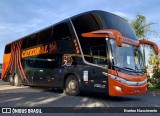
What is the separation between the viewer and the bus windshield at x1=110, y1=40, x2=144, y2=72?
10.6m

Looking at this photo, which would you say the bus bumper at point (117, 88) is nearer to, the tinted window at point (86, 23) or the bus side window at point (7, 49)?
the tinted window at point (86, 23)

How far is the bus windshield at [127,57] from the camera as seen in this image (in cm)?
1057

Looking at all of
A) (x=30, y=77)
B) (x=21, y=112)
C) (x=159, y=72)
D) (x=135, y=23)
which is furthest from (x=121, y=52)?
(x=135, y=23)

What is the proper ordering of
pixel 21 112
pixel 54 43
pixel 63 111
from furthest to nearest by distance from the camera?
pixel 54 43
pixel 63 111
pixel 21 112

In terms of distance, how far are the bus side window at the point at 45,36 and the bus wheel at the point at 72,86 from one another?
2.95 metres

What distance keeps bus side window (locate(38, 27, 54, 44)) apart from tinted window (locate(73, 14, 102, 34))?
2505 millimetres

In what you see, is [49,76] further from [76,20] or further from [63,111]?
[63,111]

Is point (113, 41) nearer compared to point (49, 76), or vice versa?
point (113, 41)

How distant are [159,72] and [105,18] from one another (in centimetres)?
1022

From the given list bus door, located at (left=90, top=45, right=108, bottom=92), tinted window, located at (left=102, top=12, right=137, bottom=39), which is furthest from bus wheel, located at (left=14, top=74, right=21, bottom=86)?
tinted window, located at (left=102, top=12, right=137, bottom=39)

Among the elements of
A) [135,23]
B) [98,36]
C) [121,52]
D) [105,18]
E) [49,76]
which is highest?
[135,23]

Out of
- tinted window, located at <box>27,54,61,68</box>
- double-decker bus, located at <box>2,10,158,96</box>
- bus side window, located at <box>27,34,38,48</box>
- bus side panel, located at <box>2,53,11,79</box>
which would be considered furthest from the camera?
bus side panel, located at <box>2,53,11,79</box>

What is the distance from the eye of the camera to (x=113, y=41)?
35.0 feet

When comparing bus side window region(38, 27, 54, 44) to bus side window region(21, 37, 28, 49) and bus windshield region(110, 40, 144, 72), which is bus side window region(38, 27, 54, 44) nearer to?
bus side window region(21, 37, 28, 49)
